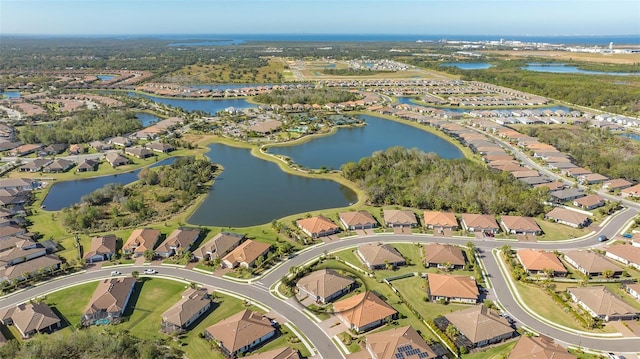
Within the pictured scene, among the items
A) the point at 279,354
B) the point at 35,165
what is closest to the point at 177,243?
the point at 279,354

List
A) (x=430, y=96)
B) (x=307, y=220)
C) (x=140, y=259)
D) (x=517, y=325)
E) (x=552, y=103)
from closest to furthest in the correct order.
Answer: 1. (x=517, y=325)
2. (x=140, y=259)
3. (x=307, y=220)
4. (x=552, y=103)
5. (x=430, y=96)

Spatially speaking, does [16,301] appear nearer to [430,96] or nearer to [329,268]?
[329,268]

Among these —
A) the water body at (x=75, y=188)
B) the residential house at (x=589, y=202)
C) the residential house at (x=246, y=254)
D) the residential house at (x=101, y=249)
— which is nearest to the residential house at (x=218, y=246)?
the residential house at (x=246, y=254)

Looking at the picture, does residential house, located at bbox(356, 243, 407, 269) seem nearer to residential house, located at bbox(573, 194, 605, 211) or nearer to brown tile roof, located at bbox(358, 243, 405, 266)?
brown tile roof, located at bbox(358, 243, 405, 266)

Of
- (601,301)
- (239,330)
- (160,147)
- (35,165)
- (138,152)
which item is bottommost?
(239,330)

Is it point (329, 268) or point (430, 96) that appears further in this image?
point (430, 96)

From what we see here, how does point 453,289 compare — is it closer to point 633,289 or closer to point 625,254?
point 633,289

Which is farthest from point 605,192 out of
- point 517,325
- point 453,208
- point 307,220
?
point 307,220

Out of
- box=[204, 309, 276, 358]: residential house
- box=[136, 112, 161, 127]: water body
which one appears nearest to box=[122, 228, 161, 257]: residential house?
box=[204, 309, 276, 358]: residential house
